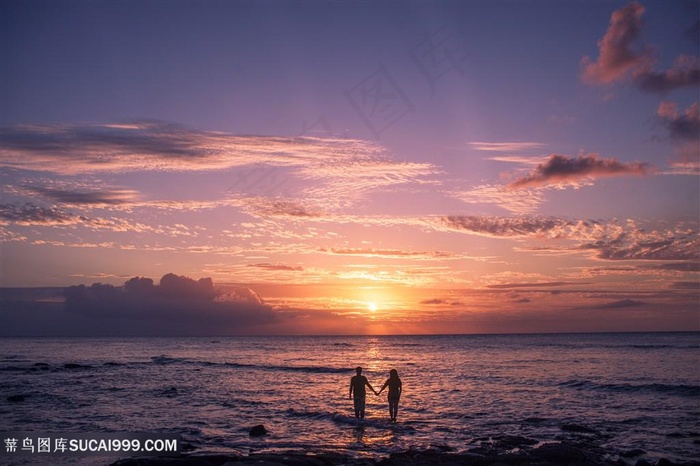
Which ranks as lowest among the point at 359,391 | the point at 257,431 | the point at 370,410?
the point at 370,410

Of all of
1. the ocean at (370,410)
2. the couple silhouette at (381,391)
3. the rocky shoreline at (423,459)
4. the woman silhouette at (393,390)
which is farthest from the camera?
the couple silhouette at (381,391)

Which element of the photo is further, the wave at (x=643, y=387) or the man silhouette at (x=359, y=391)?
the wave at (x=643, y=387)

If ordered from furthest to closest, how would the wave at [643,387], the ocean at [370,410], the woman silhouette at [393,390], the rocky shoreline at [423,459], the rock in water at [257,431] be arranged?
the wave at [643,387]
the woman silhouette at [393,390]
the rock in water at [257,431]
the ocean at [370,410]
the rocky shoreline at [423,459]

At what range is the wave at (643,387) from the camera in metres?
38.4

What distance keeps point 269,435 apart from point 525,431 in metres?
11.6

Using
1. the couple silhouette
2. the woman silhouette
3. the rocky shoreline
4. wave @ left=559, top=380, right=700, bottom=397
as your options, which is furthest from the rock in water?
wave @ left=559, top=380, right=700, bottom=397

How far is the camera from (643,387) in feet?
136

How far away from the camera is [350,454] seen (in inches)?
766

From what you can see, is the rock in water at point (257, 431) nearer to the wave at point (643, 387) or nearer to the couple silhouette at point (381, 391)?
the couple silhouette at point (381, 391)

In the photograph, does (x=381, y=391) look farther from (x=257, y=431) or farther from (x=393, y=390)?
(x=257, y=431)

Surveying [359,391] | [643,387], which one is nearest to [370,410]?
[359,391]

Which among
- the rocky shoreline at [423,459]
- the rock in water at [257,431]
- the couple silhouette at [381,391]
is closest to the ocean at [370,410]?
the rock in water at [257,431]

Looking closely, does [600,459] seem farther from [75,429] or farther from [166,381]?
[166,381]

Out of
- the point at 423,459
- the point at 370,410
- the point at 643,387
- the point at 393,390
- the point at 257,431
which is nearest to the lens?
the point at 423,459
